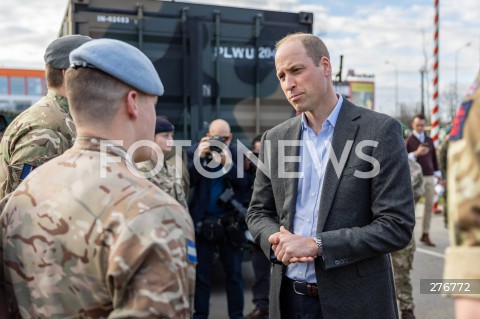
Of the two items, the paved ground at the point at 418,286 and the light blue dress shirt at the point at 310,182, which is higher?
the light blue dress shirt at the point at 310,182

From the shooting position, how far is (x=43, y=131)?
232 cm

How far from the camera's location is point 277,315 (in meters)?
2.36

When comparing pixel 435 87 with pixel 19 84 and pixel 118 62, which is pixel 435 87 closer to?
pixel 118 62

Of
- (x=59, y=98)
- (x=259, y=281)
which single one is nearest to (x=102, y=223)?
(x=59, y=98)

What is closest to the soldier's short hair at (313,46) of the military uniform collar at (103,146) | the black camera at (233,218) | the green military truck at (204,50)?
the military uniform collar at (103,146)

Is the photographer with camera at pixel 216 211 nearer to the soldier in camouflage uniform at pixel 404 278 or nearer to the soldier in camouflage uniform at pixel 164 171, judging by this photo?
the soldier in camouflage uniform at pixel 164 171

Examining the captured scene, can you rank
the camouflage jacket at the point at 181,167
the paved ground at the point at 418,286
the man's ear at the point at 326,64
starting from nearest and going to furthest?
the man's ear at the point at 326,64 < the camouflage jacket at the point at 181,167 < the paved ground at the point at 418,286

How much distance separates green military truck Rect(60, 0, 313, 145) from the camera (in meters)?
5.19

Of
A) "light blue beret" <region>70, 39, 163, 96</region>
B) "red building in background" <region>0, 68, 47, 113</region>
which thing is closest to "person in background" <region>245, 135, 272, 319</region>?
"light blue beret" <region>70, 39, 163, 96</region>

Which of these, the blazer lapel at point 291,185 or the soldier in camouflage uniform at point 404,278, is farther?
the soldier in camouflage uniform at point 404,278

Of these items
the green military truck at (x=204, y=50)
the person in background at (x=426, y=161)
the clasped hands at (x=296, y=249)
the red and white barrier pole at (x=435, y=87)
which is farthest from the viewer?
the red and white barrier pole at (x=435, y=87)

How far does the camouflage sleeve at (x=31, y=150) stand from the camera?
227cm

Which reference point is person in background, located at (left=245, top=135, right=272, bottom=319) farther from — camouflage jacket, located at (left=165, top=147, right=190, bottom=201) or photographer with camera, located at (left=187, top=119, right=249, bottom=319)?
camouflage jacket, located at (left=165, top=147, right=190, bottom=201)

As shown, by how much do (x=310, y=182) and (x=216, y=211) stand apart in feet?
8.56
